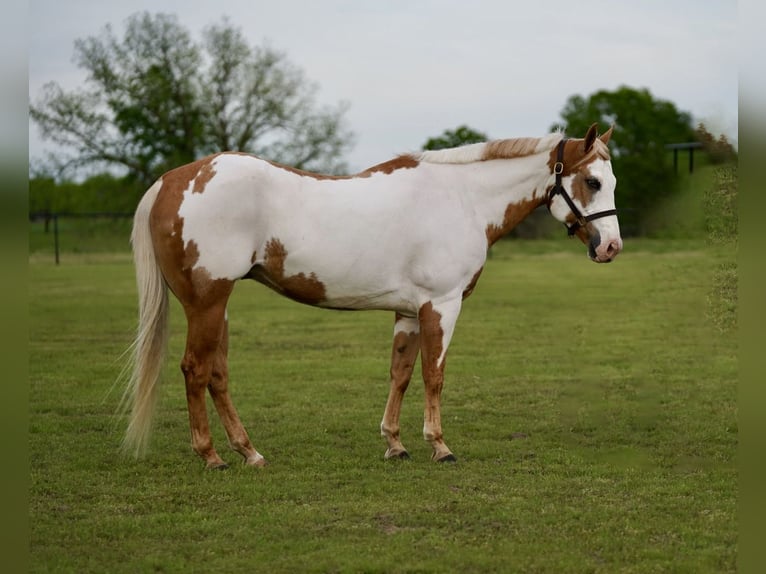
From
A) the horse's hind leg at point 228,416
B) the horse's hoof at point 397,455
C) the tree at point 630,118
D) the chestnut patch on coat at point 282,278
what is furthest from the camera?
the tree at point 630,118

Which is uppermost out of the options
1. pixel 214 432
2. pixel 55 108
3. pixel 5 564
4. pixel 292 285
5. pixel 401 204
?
pixel 55 108

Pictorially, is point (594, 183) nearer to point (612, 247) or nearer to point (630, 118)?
point (612, 247)

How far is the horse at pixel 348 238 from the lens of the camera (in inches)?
211

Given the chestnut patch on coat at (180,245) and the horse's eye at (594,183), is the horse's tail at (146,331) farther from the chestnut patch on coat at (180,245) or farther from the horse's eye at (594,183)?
the horse's eye at (594,183)

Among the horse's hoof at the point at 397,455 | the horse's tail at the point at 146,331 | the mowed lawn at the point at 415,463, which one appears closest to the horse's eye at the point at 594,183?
the mowed lawn at the point at 415,463

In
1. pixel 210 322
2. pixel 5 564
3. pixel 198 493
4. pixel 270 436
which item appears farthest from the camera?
pixel 270 436

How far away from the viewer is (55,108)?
3603 cm

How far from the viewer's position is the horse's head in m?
5.68

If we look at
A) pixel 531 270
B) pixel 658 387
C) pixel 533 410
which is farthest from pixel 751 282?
pixel 531 270

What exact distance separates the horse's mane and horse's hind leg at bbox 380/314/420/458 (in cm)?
116

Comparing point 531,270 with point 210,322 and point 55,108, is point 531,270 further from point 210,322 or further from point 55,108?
point 55,108

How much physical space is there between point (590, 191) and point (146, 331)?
10.0 ft

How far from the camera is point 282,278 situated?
219 inches

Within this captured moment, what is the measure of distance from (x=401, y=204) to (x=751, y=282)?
3427mm
